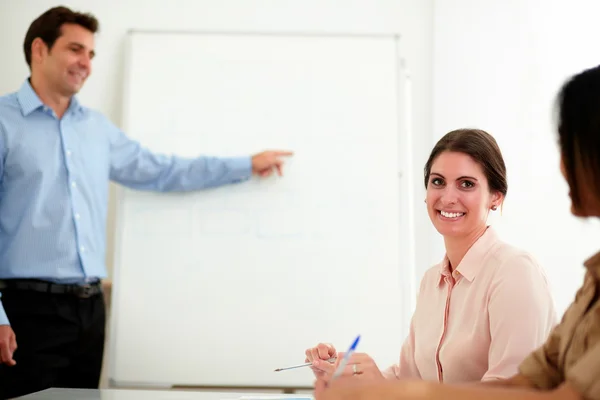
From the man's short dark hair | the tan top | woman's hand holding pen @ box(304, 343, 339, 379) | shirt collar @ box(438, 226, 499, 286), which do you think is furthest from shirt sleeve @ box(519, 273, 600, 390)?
the man's short dark hair

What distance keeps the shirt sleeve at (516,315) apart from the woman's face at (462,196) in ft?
0.85

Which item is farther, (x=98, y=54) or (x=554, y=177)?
(x=98, y=54)

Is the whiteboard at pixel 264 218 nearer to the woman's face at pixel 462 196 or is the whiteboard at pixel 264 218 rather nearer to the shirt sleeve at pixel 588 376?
the woman's face at pixel 462 196

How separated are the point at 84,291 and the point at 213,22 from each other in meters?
1.43

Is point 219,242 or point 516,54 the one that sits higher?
point 516,54

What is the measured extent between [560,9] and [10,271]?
2.54 meters

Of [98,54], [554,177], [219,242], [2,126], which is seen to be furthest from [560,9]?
[2,126]

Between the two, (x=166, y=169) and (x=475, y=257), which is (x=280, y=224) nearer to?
(x=166, y=169)

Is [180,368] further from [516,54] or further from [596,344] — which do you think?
[596,344]

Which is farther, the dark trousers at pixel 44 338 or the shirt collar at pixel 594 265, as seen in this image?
the dark trousers at pixel 44 338

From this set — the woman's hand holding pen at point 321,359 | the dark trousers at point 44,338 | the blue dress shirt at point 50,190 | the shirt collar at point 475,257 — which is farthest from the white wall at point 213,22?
the woman's hand holding pen at point 321,359

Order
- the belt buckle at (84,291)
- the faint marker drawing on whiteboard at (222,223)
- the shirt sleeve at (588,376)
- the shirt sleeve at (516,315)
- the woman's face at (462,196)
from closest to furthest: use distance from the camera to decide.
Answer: the shirt sleeve at (588,376)
the shirt sleeve at (516,315)
the woman's face at (462,196)
the belt buckle at (84,291)
the faint marker drawing on whiteboard at (222,223)

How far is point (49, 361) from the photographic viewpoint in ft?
8.23

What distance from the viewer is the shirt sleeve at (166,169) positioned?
298 cm
